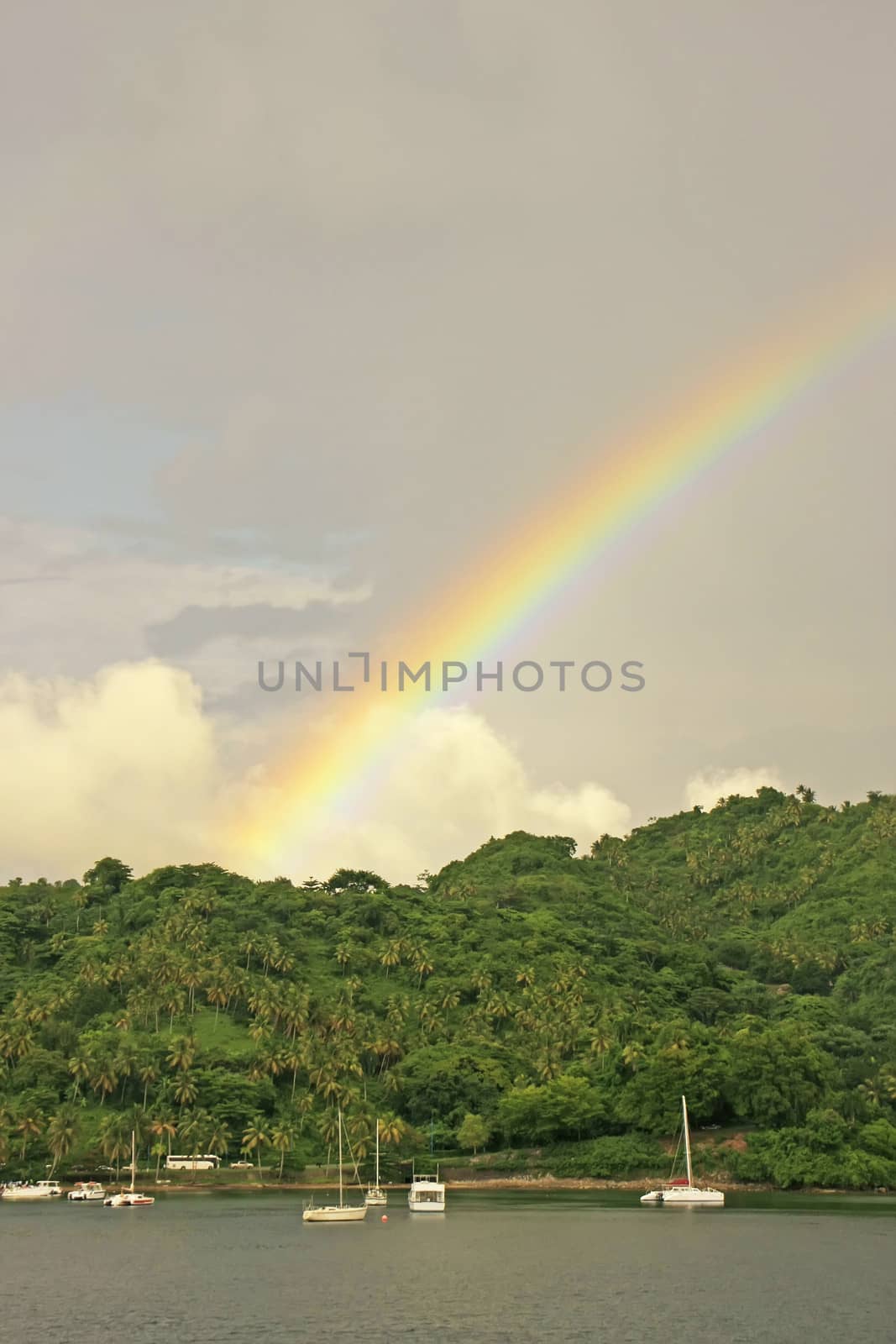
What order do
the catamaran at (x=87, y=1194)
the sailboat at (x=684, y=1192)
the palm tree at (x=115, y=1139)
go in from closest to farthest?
the sailboat at (x=684, y=1192)
the catamaran at (x=87, y=1194)
the palm tree at (x=115, y=1139)

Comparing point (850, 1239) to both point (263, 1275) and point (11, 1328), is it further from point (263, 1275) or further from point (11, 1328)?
point (11, 1328)

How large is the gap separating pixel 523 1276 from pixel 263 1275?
19.2 metres

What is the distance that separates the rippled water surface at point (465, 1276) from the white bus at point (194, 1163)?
42.8 meters

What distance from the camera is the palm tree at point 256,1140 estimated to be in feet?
636

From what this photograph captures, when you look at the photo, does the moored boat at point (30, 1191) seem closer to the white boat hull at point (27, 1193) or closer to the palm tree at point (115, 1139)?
the white boat hull at point (27, 1193)

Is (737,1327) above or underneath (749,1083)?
underneath

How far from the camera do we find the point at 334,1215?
147m

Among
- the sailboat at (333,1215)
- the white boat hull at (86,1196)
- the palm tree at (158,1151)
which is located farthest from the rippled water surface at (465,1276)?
the palm tree at (158,1151)

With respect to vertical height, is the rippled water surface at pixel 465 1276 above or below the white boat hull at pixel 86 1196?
below

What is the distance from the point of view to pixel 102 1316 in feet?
268

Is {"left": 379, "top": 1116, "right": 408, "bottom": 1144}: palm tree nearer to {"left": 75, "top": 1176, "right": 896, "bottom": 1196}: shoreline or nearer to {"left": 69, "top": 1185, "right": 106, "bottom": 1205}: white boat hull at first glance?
{"left": 75, "top": 1176, "right": 896, "bottom": 1196}: shoreline

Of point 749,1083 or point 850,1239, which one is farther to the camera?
point 749,1083

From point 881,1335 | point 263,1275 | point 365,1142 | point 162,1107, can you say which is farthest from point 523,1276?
point 162,1107

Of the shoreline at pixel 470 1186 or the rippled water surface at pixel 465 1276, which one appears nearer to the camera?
the rippled water surface at pixel 465 1276
